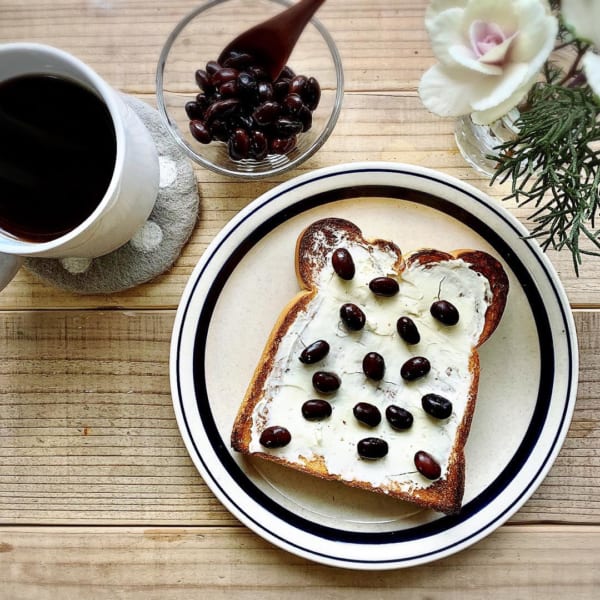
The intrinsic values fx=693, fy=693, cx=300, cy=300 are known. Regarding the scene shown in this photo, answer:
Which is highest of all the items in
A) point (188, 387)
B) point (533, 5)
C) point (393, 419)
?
point (533, 5)

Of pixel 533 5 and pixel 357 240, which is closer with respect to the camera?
pixel 533 5

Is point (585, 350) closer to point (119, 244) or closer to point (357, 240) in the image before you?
point (357, 240)

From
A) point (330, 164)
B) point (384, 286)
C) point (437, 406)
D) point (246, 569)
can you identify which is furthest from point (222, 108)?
point (246, 569)

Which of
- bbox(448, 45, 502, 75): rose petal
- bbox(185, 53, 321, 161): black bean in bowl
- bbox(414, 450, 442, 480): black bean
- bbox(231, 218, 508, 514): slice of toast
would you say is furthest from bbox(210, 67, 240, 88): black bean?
bbox(414, 450, 442, 480): black bean

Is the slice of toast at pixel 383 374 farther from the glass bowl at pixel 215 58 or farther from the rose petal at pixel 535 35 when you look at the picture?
the rose petal at pixel 535 35

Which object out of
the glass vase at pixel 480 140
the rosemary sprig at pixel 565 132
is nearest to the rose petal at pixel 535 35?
the rosemary sprig at pixel 565 132

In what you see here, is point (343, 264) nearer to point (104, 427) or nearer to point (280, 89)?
point (280, 89)

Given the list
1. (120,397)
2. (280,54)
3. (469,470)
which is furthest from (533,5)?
(120,397)
